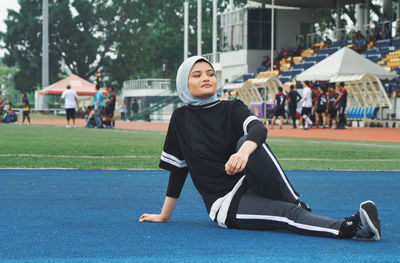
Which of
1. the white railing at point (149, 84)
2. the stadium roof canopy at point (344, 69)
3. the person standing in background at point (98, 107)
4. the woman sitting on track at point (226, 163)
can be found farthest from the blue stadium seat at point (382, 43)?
the white railing at point (149, 84)

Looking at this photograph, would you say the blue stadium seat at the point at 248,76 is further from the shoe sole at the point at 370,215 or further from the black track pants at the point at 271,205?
the shoe sole at the point at 370,215

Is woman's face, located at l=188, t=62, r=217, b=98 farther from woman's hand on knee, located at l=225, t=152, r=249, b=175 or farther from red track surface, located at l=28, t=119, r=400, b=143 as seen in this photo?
red track surface, located at l=28, t=119, r=400, b=143

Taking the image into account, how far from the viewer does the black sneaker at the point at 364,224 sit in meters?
4.19

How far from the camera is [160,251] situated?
4.14 m

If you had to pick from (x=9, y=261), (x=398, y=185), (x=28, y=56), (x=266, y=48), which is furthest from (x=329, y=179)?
(x=28, y=56)

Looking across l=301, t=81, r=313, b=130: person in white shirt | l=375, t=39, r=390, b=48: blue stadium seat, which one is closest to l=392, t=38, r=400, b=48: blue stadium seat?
l=375, t=39, r=390, b=48: blue stadium seat

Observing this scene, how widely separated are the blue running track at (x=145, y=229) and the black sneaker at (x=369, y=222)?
67mm

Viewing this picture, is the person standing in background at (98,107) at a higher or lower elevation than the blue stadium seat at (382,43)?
lower

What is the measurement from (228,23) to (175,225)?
54668mm

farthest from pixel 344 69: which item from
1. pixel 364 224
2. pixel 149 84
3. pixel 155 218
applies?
pixel 149 84

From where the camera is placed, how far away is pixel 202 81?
4766 mm

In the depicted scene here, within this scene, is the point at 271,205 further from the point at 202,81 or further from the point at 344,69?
the point at 344,69

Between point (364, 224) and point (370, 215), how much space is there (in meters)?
0.11

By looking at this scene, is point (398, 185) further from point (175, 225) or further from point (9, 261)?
point (9, 261)
